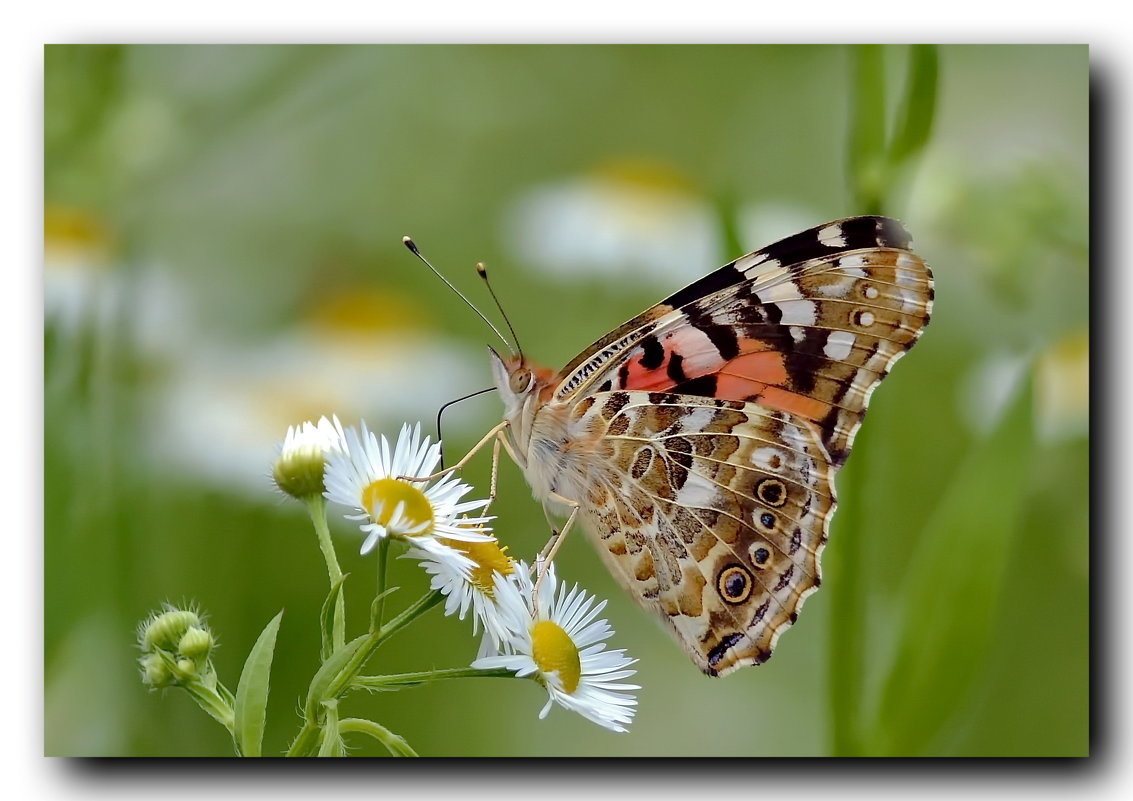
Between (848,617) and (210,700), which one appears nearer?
(210,700)

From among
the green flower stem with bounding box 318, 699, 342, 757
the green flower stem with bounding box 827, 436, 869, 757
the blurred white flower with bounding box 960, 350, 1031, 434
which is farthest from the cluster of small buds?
the blurred white flower with bounding box 960, 350, 1031, 434

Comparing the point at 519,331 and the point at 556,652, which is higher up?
the point at 519,331

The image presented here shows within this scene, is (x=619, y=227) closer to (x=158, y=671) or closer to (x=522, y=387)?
(x=522, y=387)

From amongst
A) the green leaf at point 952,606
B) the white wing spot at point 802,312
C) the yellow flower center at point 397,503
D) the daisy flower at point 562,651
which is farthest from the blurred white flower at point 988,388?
the yellow flower center at point 397,503

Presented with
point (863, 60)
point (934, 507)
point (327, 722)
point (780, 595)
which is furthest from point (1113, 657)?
point (327, 722)

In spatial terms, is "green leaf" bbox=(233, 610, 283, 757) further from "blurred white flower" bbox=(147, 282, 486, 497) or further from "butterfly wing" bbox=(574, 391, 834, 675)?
"blurred white flower" bbox=(147, 282, 486, 497)

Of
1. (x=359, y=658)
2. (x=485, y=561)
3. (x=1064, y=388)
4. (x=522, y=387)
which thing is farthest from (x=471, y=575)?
(x=1064, y=388)

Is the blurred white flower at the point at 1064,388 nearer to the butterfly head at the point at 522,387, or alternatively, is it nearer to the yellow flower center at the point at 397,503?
the butterfly head at the point at 522,387
